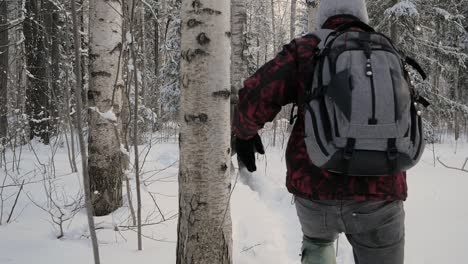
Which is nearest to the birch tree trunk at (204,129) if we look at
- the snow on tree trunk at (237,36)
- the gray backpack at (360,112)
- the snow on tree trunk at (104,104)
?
the gray backpack at (360,112)

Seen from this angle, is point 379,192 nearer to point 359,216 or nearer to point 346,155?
point 359,216

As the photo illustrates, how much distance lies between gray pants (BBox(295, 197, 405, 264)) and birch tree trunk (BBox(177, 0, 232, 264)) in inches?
21.5

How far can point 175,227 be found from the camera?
328cm

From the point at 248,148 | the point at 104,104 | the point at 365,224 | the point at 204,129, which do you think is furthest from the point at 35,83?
the point at 365,224

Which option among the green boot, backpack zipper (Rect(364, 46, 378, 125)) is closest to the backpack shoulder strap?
backpack zipper (Rect(364, 46, 378, 125))

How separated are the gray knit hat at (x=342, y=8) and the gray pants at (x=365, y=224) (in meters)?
0.80

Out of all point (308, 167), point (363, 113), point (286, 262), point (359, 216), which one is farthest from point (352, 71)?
point (286, 262)

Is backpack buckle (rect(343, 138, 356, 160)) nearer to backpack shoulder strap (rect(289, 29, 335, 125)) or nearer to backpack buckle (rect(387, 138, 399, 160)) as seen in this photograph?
backpack buckle (rect(387, 138, 399, 160))

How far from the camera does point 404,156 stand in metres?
1.41

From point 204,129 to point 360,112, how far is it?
33.7 inches

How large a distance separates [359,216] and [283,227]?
8.40ft

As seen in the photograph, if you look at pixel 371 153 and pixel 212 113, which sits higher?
pixel 212 113

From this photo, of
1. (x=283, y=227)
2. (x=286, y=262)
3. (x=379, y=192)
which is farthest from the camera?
(x=283, y=227)

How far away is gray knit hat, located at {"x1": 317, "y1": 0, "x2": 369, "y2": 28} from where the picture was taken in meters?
1.63
